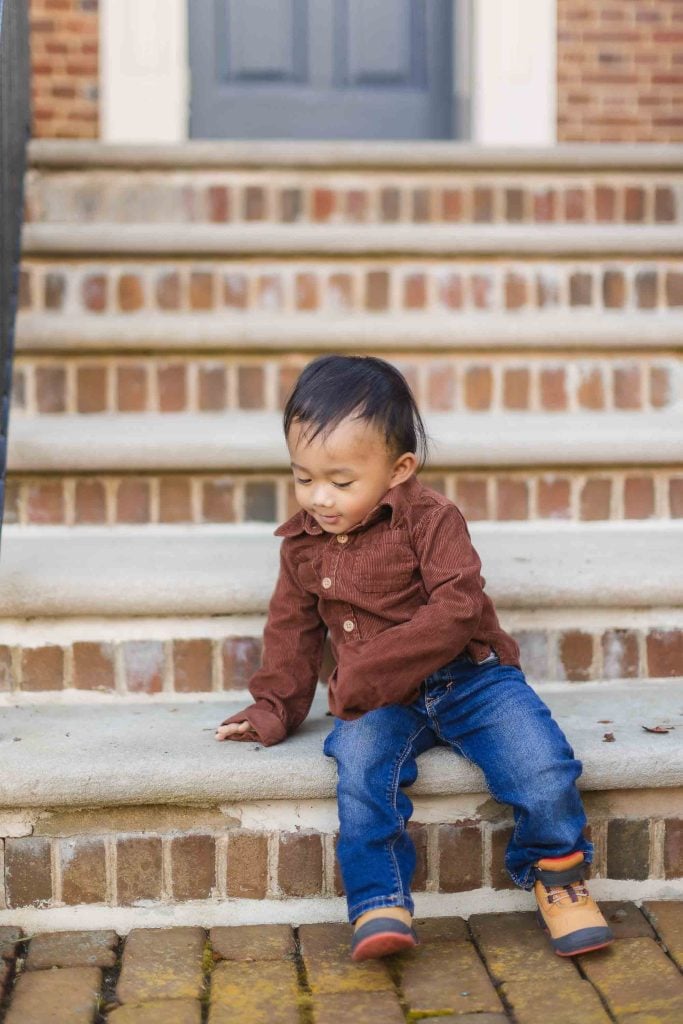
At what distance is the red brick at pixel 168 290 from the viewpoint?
279 centimetres

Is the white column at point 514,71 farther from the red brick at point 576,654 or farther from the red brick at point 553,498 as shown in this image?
the red brick at point 576,654

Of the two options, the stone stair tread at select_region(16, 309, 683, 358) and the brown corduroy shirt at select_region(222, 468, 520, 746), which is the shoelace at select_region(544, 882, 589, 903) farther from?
the stone stair tread at select_region(16, 309, 683, 358)

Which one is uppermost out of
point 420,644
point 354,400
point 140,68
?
point 140,68

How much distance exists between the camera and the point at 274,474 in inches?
94.0

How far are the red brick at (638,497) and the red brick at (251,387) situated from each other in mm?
904

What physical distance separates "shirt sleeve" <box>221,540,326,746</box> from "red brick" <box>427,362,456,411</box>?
0.94 metres

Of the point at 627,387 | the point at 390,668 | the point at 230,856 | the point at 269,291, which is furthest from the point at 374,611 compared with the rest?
the point at 269,291

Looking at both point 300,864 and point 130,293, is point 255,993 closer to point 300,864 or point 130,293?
point 300,864

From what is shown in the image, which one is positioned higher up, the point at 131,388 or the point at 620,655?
the point at 131,388

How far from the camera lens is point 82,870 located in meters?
1.67

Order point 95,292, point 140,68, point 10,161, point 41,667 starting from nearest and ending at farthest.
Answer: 1. point 41,667
2. point 10,161
3. point 95,292
4. point 140,68

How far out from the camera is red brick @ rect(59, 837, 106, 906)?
167cm

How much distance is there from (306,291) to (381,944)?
1.79 metres

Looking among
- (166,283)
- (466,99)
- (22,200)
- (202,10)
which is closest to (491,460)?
(166,283)
